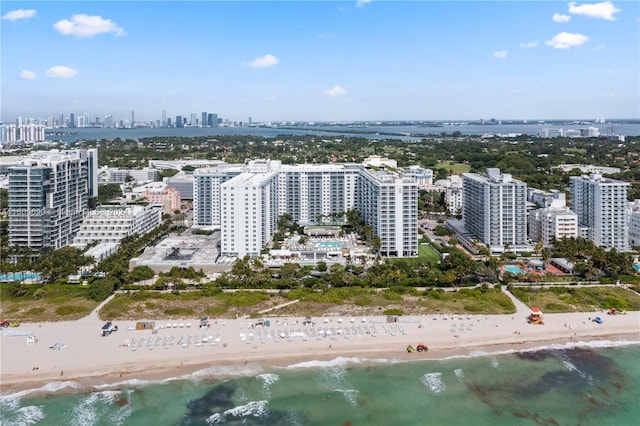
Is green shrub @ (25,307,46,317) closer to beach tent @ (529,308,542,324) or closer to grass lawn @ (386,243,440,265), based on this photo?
grass lawn @ (386,243,440,265)

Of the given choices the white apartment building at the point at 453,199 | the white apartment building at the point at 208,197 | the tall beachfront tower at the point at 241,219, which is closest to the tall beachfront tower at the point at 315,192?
the white apartment building at the point at 208,197

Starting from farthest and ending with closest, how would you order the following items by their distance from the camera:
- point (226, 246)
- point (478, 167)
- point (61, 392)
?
point (478, 167) < point (226, 246) < point (61, 392)

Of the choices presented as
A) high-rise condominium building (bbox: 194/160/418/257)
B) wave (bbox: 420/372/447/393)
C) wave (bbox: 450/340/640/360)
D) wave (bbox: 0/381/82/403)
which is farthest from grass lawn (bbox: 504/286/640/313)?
wave (bbox: 0/381/82/403)

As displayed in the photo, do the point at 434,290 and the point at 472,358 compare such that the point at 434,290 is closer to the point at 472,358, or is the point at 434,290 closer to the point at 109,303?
the point at 472,358

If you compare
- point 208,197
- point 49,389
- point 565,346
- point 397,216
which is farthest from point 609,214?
point 49,389

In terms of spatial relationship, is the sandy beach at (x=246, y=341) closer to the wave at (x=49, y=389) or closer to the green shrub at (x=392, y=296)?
the wave at (x=49, y=389)

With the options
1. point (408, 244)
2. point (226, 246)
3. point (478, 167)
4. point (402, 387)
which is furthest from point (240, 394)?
point (478, 167)
